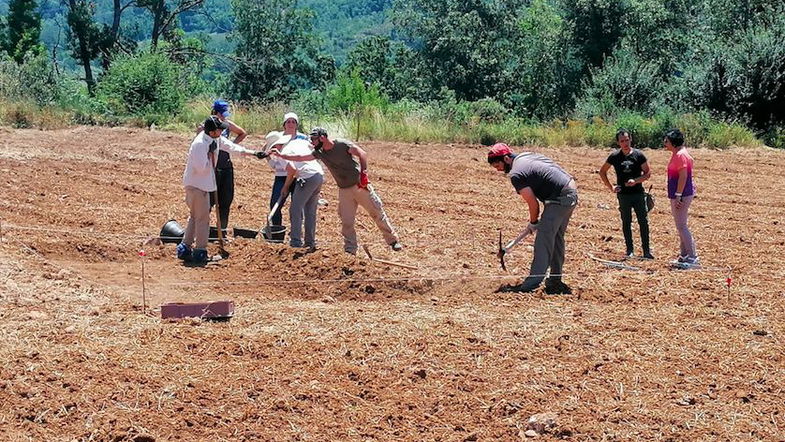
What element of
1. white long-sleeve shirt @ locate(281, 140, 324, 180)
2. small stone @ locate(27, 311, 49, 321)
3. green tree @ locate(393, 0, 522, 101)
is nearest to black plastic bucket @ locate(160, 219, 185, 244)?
white long-sleeve shirt @ locate(281, 140, 324, 180)

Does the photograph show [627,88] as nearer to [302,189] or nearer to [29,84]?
[29,84]

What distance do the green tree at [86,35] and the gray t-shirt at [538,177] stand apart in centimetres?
4284

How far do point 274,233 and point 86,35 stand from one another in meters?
40.8

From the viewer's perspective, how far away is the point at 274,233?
41.8 feet

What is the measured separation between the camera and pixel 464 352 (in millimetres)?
8008

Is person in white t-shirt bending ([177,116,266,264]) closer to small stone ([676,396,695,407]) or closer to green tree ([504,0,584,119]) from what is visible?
small stone ([676,396,695,407])

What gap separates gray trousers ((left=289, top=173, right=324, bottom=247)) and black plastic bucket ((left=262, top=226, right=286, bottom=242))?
1.89ft

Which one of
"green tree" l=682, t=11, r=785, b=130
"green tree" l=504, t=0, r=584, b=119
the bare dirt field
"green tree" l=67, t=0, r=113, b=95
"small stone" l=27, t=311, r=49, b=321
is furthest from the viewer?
"green tree" l=67, t=0, r=113, b=95

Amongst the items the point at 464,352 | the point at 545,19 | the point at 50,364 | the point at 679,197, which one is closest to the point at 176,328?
the point at 50,364

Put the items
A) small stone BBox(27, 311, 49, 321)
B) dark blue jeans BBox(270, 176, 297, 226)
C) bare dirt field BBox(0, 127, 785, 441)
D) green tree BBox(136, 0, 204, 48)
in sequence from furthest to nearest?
green tree BBox(136, 0, 204, 48) → dark blue jeans BBox(270, 176, 297, 226) → small stone BBox(27, 311, 49, 321) → bare dirt field BBox(0, 127, 785, 441)

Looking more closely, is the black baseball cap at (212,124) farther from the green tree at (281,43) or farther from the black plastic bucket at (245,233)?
the green tree at (281,43)

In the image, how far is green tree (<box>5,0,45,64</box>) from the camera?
4694 centimetres

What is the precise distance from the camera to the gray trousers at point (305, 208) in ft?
39.5

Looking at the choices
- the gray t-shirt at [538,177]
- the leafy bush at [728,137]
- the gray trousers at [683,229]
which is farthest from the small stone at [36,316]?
the leafy bush at [728,137]
